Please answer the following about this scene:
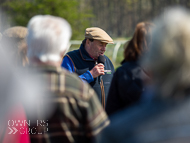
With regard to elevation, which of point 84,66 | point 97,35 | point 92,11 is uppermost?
point 97,35

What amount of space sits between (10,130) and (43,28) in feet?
2.19

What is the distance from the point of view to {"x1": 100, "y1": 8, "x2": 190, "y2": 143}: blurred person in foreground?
1.23 metres

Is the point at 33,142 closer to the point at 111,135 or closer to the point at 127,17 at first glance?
the point at 111,135

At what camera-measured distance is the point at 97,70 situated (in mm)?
Result: 3498

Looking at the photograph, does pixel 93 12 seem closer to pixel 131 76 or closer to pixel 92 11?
pixel 92 11

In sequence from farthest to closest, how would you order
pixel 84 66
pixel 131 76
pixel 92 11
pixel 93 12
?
1. pixel 93 12
2. pixel 92 11
3. pixel 84 66
4. pixel 131 76

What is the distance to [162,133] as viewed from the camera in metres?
1.23

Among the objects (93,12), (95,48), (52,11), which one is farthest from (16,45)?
(93,12)

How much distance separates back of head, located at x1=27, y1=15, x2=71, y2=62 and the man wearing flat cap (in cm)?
165

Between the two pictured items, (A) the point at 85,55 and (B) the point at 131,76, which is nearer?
(B) the point at 131,76

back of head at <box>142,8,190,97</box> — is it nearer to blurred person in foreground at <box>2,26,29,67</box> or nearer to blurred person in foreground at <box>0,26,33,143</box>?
blurred person in foreground at <box>0,26,33,143</box>

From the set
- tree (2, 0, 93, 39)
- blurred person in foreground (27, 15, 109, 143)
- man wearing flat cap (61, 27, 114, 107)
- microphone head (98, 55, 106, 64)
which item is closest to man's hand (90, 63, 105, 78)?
man wearing flat cap (61, 27, 114, 107)

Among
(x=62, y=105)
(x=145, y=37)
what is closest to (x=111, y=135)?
(x=62, y=105)

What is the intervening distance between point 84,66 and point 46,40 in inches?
71.6
